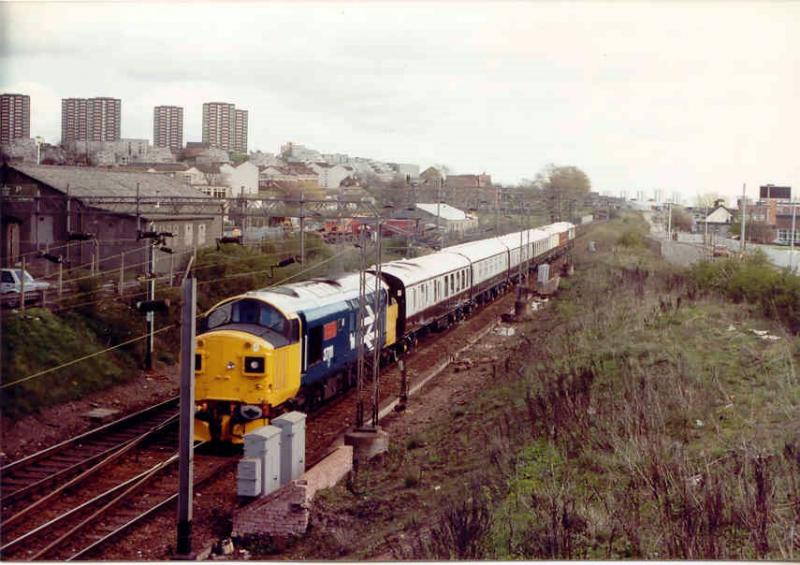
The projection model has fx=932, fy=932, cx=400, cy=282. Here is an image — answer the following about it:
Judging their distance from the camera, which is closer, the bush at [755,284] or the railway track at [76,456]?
the railway track at [76,456]

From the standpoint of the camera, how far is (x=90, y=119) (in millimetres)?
16703

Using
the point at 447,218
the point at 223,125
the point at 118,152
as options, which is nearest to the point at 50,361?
the point at 223,125

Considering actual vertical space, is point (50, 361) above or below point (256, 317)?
below

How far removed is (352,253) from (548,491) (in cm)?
1783

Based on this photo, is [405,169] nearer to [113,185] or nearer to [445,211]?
[445,211]

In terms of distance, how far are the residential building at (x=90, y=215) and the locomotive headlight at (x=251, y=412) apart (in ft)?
17.4

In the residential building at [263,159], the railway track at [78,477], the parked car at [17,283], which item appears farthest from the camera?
the residential building at [263,159]

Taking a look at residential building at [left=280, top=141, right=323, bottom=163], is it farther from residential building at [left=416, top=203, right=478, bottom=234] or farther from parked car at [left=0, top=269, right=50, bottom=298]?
parked car at [left=0, top=269, right=50, bottom=298]

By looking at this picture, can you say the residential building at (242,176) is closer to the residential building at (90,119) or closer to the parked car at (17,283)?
the residential building at (90,119)

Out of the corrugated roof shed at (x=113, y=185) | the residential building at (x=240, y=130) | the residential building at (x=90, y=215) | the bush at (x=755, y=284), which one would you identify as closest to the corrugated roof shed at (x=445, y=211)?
the bush at (x=755, y=284)

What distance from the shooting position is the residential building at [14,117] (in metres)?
13.6

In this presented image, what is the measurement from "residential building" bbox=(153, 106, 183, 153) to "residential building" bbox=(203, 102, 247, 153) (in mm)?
513

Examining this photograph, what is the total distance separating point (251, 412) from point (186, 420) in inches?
148

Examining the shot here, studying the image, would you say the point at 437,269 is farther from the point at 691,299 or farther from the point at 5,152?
the point at 5,152
